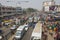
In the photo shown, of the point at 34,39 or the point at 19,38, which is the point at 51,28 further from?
the point at 34,39

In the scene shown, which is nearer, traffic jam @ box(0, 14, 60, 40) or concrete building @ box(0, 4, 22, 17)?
traffic jam @ box(0, 14, 60, 40)

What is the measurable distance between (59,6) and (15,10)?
27691mm

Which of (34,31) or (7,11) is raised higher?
(34,31)

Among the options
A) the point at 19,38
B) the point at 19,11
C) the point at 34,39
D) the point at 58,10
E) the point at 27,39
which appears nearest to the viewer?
the point at 34,39

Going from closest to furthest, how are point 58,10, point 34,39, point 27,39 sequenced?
1. point 34,39
2. point 27,39
3. point 58,10

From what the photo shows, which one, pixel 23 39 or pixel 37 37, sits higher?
pixel 37 37

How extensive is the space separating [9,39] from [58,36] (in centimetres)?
576

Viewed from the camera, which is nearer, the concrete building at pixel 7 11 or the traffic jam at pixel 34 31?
the traffic jam at pixel 34 31

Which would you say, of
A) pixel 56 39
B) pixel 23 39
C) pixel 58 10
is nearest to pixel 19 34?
pixel 23 39

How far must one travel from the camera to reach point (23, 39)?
1688 cm

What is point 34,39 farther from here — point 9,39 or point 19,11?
point 19,11

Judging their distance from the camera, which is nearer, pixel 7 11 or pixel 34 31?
pixel 34 31

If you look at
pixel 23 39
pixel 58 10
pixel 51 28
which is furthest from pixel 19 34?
pixel 58 10

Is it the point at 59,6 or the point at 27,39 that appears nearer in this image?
the point at 27,39
